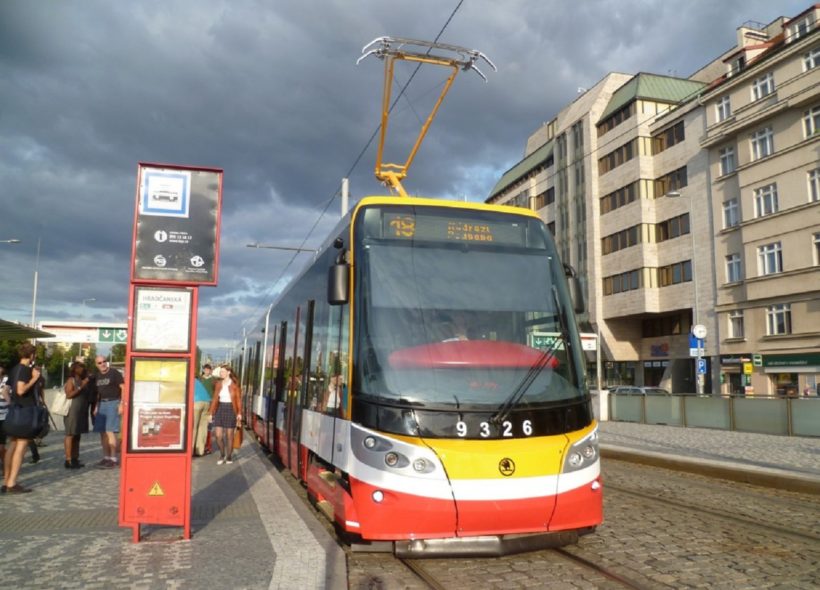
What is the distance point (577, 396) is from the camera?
250 inches

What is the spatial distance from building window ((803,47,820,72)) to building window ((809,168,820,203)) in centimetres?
507

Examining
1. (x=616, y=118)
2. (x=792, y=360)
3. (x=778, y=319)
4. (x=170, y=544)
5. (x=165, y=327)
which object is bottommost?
(x=170, y=544)

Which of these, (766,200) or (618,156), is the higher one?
(618,156)

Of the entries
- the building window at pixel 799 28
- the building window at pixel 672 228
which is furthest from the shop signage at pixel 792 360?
the building window at pixel 799 28

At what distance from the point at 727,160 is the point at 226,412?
37393mm

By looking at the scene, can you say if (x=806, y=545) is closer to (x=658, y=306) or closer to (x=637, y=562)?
(x=637, y=562)

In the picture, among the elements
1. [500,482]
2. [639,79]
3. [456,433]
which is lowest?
[500,482]

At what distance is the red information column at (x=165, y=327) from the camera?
672 centimetres

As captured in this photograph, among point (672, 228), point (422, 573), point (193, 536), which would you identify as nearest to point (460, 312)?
point (422, 573)

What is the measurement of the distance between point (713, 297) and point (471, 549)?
40495 mm

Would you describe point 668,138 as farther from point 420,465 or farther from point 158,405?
point 420,465

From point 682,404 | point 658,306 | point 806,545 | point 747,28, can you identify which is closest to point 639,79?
point 747,28

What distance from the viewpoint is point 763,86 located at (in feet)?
128

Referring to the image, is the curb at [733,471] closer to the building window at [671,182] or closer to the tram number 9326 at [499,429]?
the tram number 9326 at [499,429]
